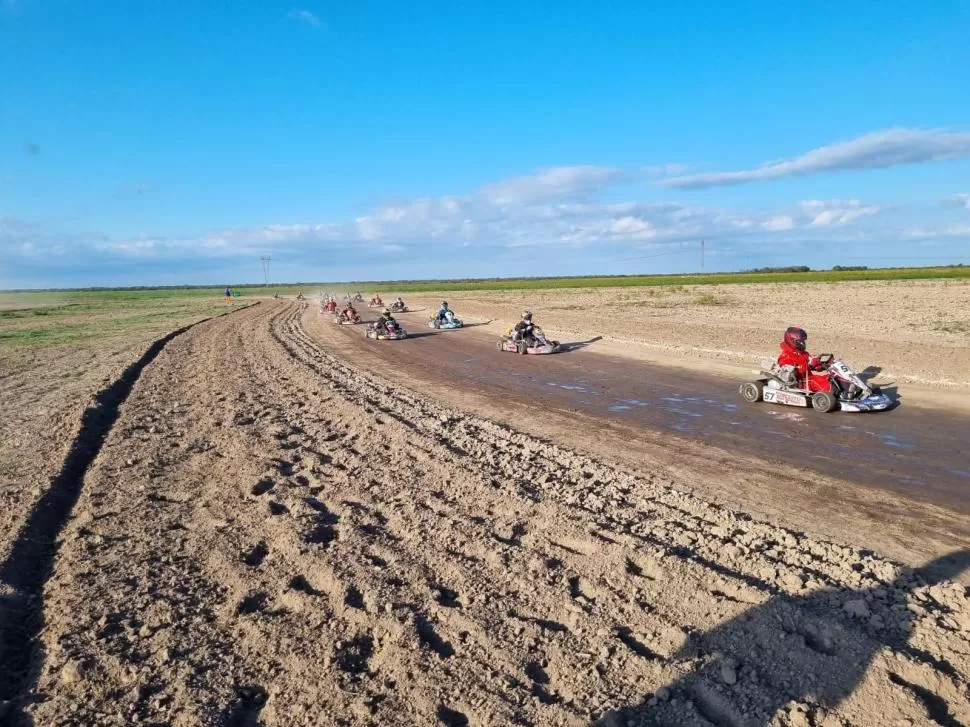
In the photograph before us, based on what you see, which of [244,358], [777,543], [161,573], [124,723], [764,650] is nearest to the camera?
[124,723]

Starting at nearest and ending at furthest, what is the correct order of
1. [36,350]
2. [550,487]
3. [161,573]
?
[161,573], [550,487], [36,350]

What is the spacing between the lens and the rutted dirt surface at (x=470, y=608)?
12.3 ft

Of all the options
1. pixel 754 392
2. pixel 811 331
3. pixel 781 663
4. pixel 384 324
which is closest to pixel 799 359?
pixel 754 392

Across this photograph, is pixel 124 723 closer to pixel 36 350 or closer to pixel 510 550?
pixel 510 550

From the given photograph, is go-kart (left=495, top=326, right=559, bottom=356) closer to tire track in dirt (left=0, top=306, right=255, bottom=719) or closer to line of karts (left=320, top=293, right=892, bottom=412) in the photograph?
line of karts (left=320, top=293, right=892, bottom=412)

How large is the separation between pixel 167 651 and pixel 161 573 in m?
1.32

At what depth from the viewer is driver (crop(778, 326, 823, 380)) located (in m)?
12.3

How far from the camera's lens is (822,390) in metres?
12.0

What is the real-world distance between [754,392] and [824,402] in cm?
127

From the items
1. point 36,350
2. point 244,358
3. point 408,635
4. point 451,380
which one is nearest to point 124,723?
point 408,635

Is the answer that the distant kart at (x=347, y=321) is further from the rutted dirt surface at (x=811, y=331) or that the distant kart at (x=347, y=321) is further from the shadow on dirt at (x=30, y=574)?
the shadow on dirt at (x=30, y=574)

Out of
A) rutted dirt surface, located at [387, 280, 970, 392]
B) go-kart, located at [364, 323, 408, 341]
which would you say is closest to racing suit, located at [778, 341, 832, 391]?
rutted dirt surface, located at [387, 280, 970, 392]

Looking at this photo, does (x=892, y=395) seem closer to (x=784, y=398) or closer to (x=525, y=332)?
(x=784, y=398)

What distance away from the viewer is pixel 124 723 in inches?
143
